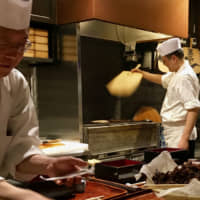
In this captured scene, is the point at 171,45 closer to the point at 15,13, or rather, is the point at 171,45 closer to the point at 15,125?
the point at 15,125

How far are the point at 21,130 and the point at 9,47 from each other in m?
0.51

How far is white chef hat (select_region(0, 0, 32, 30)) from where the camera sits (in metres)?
1.11

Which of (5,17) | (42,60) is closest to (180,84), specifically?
(42,60)

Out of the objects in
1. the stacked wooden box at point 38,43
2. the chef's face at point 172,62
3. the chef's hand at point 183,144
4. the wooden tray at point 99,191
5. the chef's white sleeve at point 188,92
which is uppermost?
the stacked wooden box at point 38,43

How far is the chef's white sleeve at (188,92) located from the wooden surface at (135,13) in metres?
0.64

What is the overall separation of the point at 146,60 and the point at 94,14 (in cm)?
166

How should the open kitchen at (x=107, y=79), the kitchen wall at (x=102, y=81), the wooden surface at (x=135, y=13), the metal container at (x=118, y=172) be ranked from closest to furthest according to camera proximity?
the metal container at (x=118, y=172), the wooden surface at (x=135, y=13), the open kitchen at (x=107, y=79), the kitchen wall at (x=102, y=81)

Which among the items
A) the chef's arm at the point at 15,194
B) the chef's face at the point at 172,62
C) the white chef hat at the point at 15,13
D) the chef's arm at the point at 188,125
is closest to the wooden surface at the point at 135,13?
the chef's face at the point at 172,62

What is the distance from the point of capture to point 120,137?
11.4ft

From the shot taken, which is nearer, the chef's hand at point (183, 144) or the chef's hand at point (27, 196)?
the chef's hand at point (27, 196)

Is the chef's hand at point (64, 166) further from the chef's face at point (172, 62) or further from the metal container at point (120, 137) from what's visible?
the chef's face at point (172, 62)

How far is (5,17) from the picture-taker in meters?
1.10

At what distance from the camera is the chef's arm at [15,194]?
2.53ft

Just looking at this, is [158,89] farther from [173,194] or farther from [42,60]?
[173,194]
